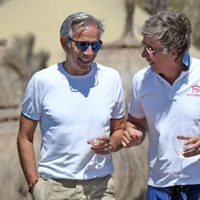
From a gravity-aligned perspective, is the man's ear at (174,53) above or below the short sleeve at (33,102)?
above

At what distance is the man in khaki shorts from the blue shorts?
295 mm

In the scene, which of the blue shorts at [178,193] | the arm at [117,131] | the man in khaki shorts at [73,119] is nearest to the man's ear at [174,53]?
the man in khaki shorts at [73,119]

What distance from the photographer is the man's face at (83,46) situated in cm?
390

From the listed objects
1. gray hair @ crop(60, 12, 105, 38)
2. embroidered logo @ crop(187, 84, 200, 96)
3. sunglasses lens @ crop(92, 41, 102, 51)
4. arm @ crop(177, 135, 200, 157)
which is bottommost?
arm @ crop(177, 135, 200, 157)

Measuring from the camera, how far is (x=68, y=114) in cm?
390

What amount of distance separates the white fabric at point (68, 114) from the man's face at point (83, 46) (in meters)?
0.08

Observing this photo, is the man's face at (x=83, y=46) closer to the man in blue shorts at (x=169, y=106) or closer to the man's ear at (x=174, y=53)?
the man in blue shorts at (x=169, y=106)

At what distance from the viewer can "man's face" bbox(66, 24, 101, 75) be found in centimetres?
390

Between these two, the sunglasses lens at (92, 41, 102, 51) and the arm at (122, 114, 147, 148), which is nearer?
the sunglasses lens at (92, 41, 102, 51)

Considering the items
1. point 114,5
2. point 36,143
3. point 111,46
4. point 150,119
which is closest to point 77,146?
point 150,119

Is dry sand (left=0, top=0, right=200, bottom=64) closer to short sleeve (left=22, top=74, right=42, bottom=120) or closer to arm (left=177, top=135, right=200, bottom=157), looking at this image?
short sleeve (left=22, top=74, right=42, bottom=120)

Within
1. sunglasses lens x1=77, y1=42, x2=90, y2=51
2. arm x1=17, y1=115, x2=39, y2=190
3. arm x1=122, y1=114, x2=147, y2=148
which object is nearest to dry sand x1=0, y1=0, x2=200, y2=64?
arm x1=122, y1=114, x2=147, y2=148

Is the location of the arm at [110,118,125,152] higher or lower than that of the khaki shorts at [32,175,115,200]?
higher

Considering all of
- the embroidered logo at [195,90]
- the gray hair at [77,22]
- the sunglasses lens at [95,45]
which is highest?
the gray hair at [77,22]
